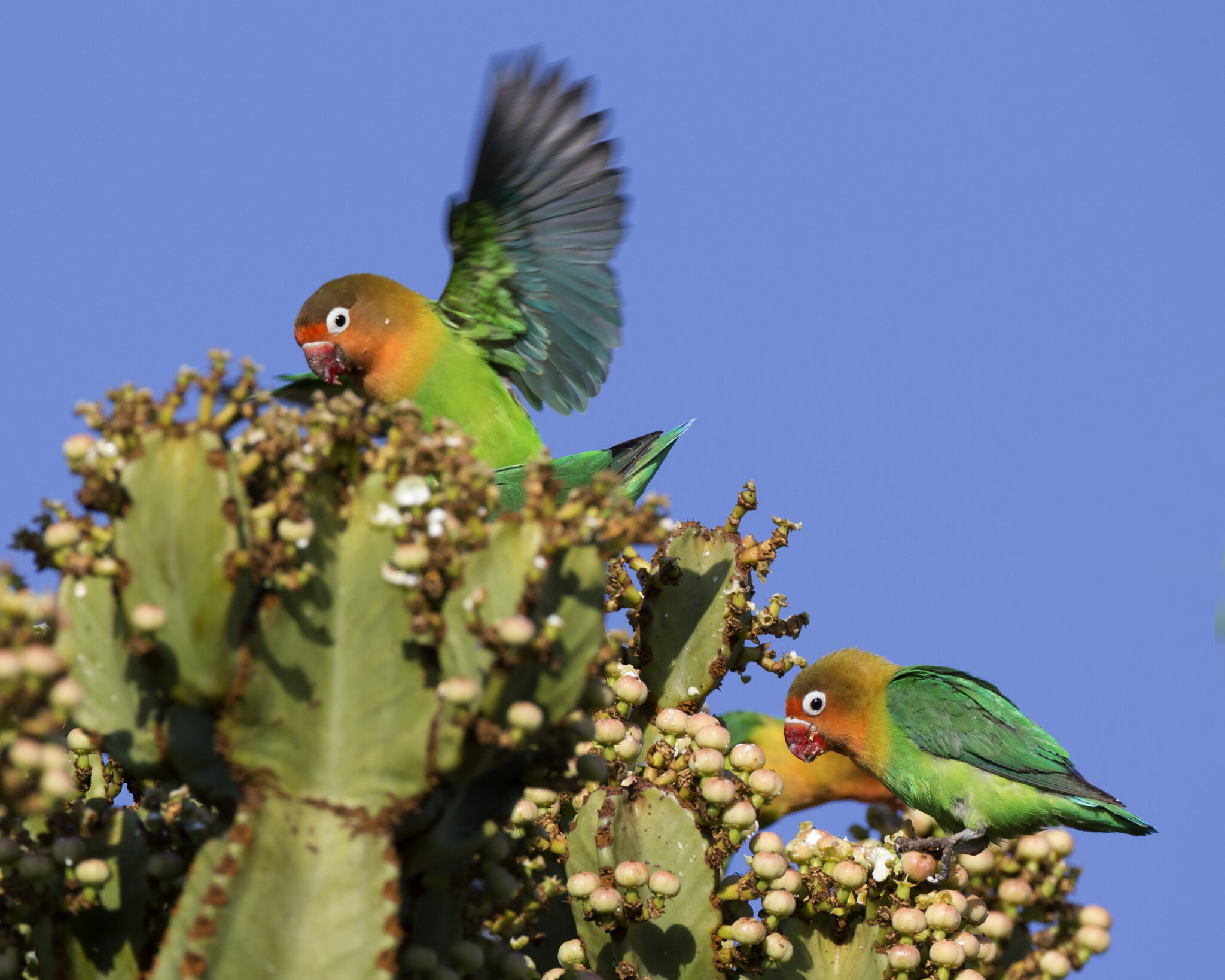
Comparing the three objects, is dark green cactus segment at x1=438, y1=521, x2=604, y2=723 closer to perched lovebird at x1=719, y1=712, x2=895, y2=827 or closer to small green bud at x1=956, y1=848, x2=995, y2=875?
small green bud at x1=956, y1=848, x2=995, y2=875

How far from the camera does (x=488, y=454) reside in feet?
19.2

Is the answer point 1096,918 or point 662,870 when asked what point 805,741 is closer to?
point 1096,918

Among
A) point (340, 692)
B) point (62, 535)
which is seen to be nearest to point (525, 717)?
point (340, 692)

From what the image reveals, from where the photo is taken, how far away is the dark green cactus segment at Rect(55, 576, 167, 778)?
2611 millimetres

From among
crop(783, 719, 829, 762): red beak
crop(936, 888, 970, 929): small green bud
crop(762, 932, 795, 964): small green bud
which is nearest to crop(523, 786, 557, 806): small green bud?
crop(762, 932, 795, 964): small green bud

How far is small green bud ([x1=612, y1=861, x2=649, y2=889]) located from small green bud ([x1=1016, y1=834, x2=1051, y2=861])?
164 centimetres

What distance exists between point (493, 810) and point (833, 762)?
14.9ft

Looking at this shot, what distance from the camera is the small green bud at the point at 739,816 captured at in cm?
367

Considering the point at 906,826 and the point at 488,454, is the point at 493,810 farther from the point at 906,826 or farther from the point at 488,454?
the point at 488,454

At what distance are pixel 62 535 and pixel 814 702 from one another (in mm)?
4197

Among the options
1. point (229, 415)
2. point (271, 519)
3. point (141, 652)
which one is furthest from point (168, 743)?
point (229, 415)

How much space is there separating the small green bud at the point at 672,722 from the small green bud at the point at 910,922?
0.83m

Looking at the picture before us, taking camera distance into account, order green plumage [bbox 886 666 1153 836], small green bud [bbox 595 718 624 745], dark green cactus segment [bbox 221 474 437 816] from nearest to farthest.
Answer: dark green cactus segment [bbox 221 474 437 816] → small green bud [bbox 595 718 624 745] → green plumage [bbox 886 666 1153 836]

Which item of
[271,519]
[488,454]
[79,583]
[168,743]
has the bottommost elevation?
[168,743]
